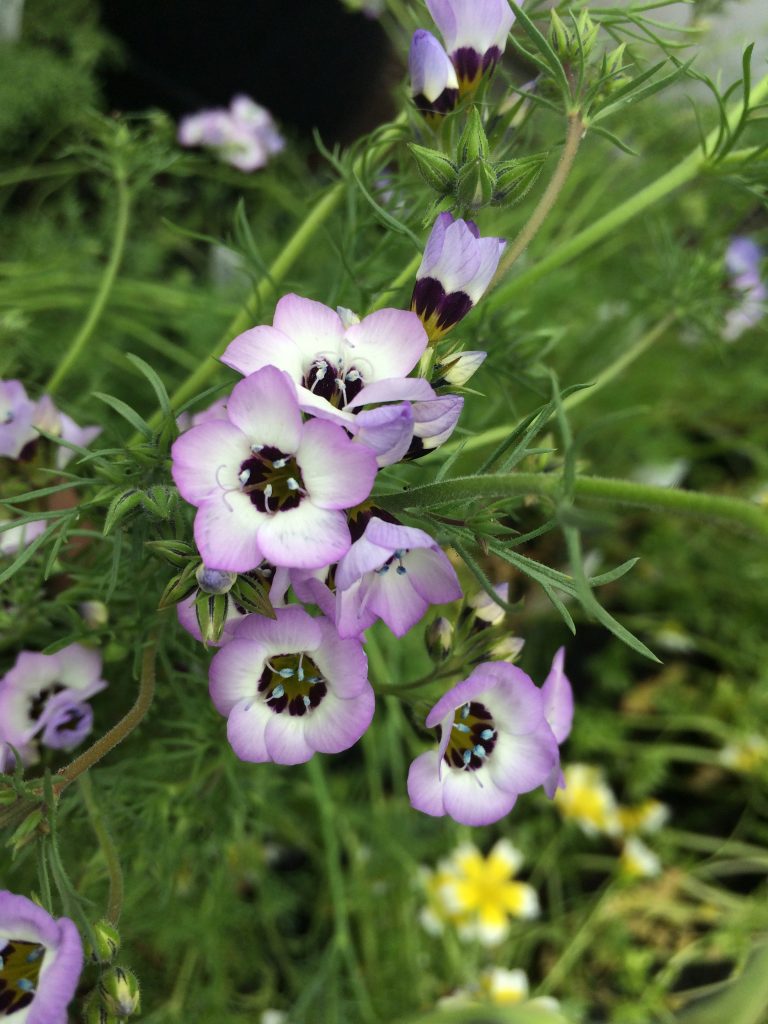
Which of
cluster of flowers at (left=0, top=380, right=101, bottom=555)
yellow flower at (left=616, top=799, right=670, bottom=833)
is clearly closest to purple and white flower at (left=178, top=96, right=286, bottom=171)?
cluster of flowers at (left=0, top=380, right=101, bottom=555)

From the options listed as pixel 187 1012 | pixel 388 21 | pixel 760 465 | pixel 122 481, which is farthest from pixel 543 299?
pixel 187 1012

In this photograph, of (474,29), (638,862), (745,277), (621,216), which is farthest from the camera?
(638,862)

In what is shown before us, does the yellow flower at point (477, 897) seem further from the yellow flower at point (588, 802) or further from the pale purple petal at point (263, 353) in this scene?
the pale purple petal at point (263, 353)

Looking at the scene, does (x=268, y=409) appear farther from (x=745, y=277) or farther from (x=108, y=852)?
(x=745, y=277)

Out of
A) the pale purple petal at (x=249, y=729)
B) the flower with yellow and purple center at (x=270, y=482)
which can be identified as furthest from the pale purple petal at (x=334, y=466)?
the pale purple petal at (x=249, y=729)

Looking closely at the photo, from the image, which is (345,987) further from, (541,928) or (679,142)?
(679,142)

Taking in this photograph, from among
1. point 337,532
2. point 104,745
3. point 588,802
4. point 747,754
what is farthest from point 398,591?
point 747,754
